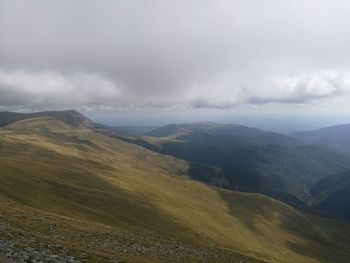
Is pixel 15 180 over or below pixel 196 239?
over

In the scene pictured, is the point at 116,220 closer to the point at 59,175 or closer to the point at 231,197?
the point at 59,175

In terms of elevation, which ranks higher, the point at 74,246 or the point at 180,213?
the point at 74,246

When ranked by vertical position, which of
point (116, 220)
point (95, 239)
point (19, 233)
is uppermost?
point (19, 233)

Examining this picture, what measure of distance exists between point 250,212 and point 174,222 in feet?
292

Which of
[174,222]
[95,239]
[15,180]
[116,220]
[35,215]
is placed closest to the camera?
[95,239]

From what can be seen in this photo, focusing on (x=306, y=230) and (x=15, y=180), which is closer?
(x=15, y=180)

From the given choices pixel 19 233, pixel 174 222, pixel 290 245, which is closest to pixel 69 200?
pixel 174 222

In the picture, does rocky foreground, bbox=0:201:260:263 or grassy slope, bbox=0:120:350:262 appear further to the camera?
grassy slope, bbox=0:120:350:262

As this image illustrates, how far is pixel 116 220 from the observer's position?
239 feet

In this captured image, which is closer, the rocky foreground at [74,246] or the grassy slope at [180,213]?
the rocky foreground at [74,246]

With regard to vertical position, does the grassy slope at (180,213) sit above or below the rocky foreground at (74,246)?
below

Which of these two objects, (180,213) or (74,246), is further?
(180,213)

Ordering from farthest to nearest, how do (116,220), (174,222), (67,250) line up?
(174,222) < (116,220) < (67,250)

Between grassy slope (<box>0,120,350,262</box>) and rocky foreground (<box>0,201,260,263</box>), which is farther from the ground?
rocky foreground (<box>0,201,260,263</box>)
